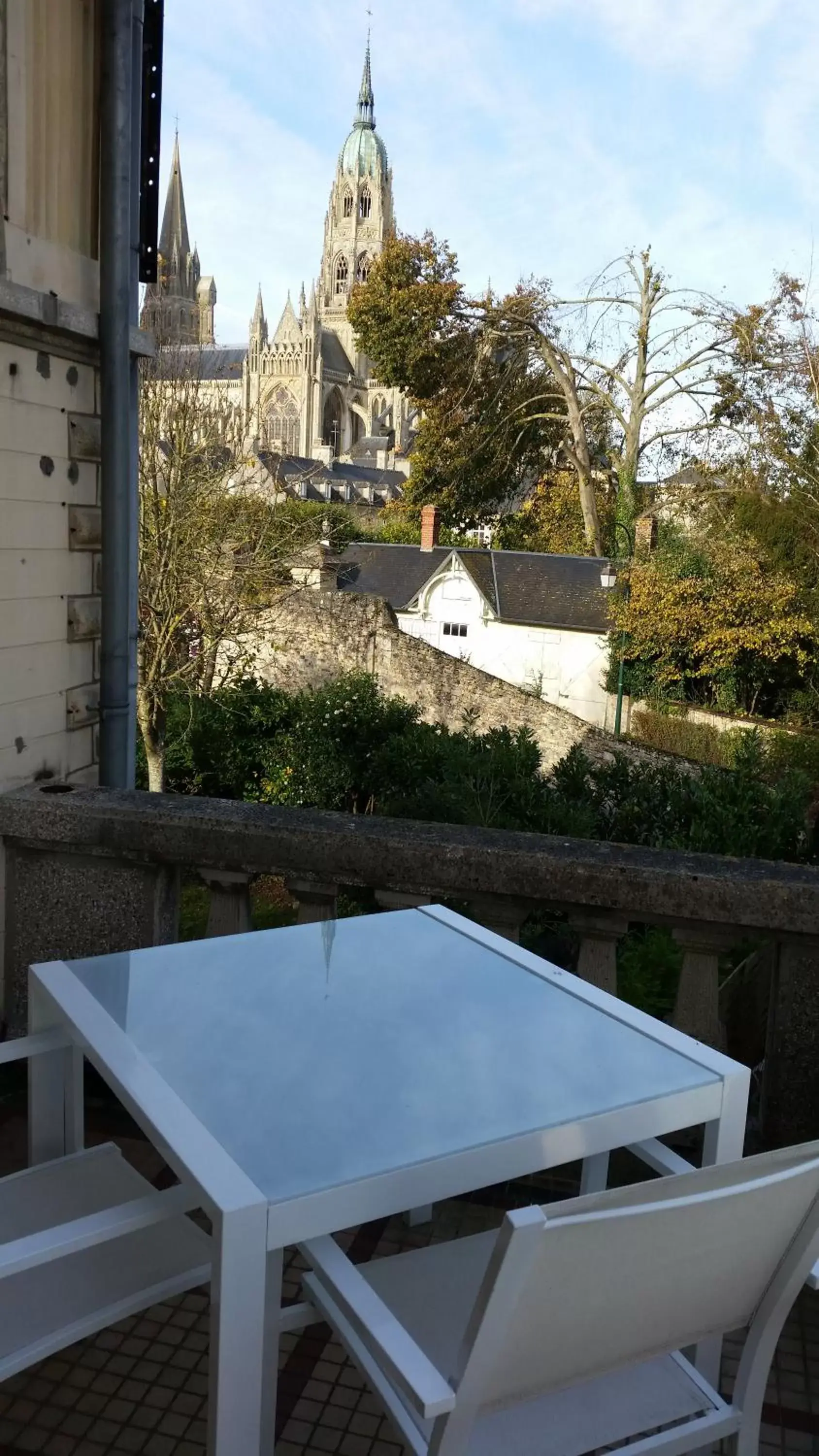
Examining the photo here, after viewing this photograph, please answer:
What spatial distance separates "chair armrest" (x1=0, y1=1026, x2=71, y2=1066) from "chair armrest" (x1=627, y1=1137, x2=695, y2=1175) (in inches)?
41.1

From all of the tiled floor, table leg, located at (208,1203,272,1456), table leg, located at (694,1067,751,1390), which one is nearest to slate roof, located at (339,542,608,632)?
the tiled floor

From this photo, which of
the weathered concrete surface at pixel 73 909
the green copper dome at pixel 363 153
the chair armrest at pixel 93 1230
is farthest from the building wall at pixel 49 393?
the green copper dome at pixel 363 153

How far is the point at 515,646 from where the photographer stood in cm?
2597

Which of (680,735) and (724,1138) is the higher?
(724,1138)

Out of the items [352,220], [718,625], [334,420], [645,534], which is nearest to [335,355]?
[334,420]

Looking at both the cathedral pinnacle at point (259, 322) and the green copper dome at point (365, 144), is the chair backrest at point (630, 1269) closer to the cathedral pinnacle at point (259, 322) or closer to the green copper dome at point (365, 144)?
the cathedral pinnacle at point (259, 322)

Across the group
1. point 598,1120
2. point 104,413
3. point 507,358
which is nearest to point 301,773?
point 104,413

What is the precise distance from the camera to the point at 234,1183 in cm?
148

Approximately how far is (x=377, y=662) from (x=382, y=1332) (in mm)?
15531

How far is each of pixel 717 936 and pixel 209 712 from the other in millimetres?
10555

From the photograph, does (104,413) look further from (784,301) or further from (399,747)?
(784,301)

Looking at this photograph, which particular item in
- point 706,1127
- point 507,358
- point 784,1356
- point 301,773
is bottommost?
point 301,773

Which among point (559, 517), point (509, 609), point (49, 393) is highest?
point (559, 517)

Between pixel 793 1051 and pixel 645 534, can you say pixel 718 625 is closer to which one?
pixel 645 534
